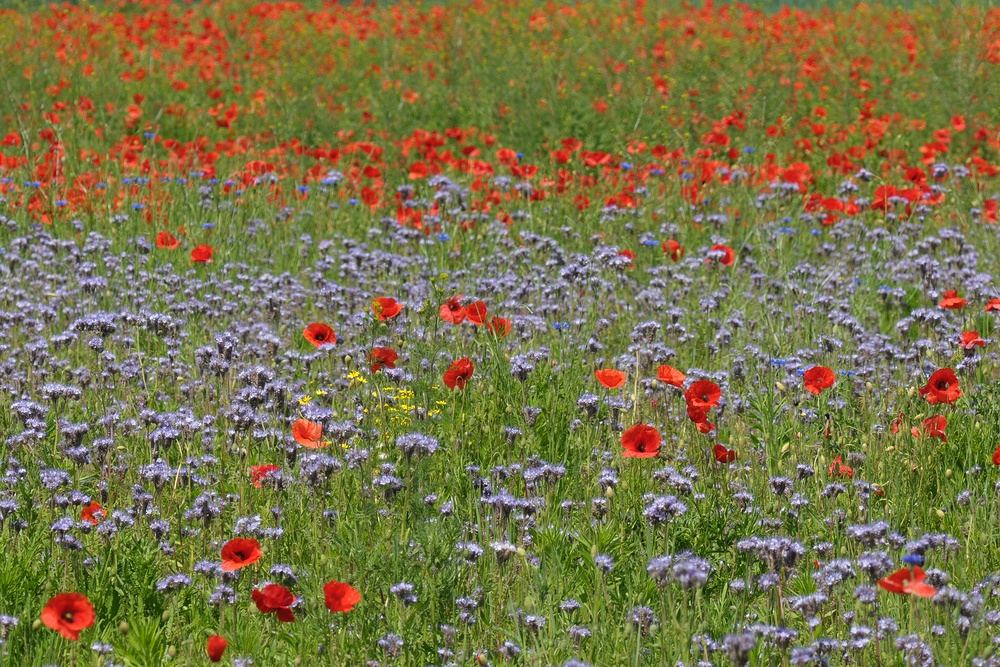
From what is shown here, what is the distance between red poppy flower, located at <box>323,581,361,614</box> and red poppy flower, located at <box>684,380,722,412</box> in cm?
116

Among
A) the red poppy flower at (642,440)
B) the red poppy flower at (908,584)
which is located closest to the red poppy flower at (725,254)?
the red poppy flower at (642,440)

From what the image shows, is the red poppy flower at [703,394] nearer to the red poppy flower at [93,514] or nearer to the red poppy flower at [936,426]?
the red poppy flower at [936,426]

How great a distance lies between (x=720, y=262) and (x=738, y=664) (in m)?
3.21

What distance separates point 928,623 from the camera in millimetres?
2494

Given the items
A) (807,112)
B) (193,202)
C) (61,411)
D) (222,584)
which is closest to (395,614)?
(222,584)

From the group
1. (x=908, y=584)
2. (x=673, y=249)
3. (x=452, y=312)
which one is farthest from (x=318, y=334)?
(x=673, y=249)

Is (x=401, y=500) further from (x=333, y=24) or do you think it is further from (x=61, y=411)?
(x=333, y=24)

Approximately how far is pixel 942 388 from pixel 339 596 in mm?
1935

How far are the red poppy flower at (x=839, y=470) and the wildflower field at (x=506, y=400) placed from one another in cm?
8

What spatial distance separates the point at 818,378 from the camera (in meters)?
3.42

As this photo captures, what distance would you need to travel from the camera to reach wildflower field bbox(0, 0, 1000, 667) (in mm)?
2695

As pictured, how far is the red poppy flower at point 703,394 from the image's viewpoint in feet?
10.4

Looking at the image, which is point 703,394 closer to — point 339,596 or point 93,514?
point 339,596

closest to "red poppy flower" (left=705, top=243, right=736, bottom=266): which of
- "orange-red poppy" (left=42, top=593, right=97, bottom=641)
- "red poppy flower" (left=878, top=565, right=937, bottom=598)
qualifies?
"red poppy flower" (left=878, top=565, right=937, bottom=598)
